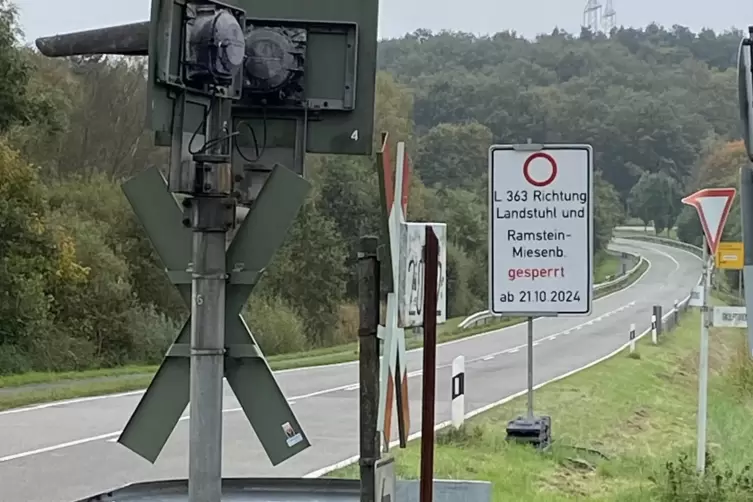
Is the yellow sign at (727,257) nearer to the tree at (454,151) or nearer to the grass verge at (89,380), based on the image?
the grass verge at (89,380)

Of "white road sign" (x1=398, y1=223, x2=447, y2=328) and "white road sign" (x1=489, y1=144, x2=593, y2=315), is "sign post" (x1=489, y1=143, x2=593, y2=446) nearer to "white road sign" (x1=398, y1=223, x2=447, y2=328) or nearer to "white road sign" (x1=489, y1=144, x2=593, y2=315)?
"white road sign" (x1=489, y1=144, x2=593, y2=315)

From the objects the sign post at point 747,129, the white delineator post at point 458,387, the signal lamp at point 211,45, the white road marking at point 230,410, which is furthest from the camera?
the white road marking at point 230,410

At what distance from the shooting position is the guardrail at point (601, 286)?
123 ft

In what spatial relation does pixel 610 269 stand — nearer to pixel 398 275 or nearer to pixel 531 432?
pixel 531 432

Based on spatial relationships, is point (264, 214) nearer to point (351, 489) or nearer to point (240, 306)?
point (240, 306)

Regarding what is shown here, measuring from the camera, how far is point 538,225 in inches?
401

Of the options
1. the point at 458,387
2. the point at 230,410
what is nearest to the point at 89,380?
the point at 230,410

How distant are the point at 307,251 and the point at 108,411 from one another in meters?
21.3

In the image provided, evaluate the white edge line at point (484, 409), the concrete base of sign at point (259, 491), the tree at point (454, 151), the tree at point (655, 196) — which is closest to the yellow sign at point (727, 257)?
the white edge line at point (484, 409)

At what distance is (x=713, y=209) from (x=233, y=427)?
6.71 meters

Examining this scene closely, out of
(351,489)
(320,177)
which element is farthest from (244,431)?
(320,177)

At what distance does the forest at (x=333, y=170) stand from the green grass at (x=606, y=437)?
268 inches

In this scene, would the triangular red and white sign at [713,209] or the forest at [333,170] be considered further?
the forest at [333,170]

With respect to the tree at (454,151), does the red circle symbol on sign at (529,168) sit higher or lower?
lower
